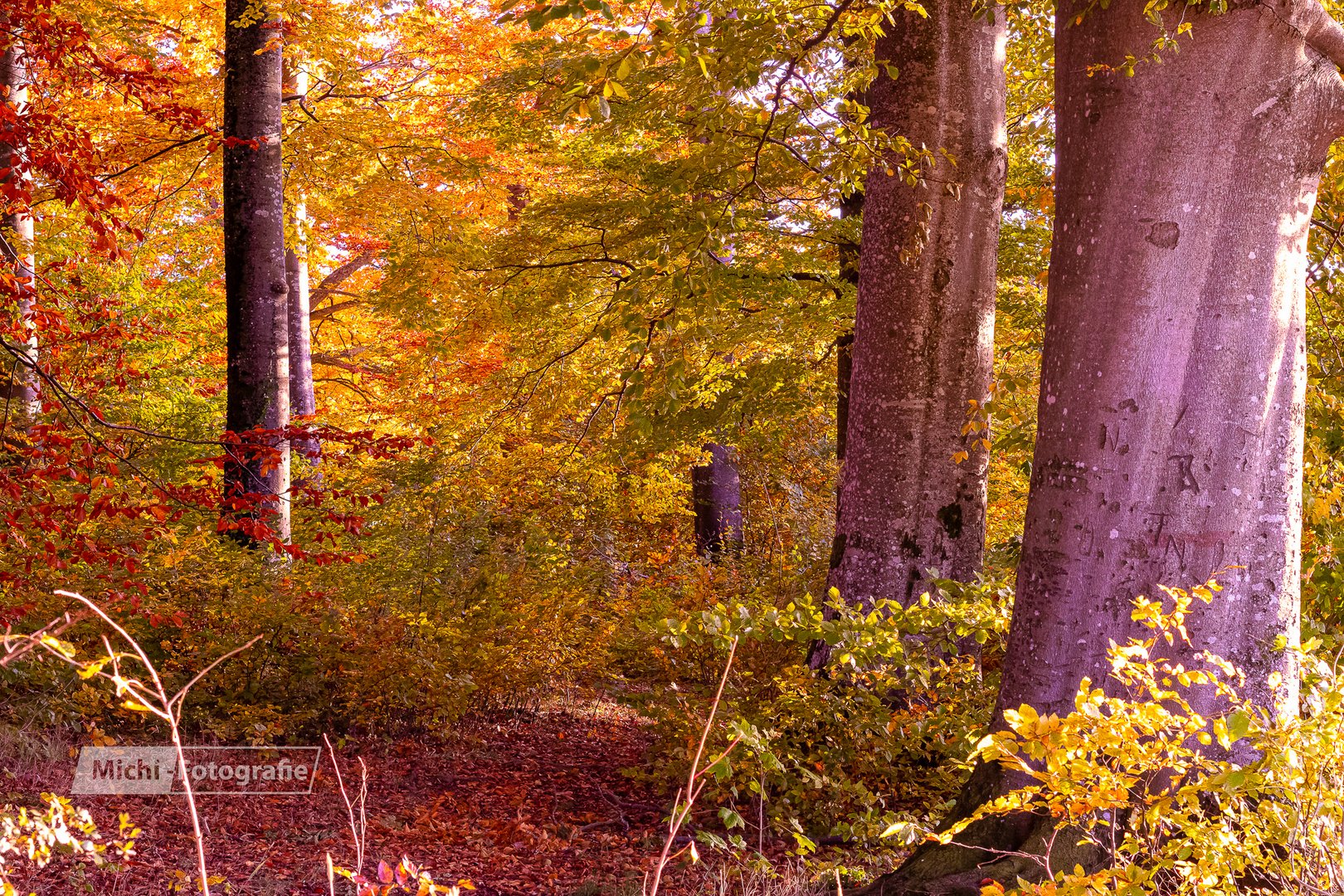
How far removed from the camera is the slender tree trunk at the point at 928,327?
5.41m

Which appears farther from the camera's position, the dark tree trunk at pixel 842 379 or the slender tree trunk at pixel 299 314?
the slender tree trunk at pixel 299 314

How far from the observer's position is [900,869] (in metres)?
3.58

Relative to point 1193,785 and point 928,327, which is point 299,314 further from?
point 1193,785

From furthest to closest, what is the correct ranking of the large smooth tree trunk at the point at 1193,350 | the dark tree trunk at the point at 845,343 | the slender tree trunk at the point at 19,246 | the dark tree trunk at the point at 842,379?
1. the dark tree trunk at the point at 842,379
2. the dark tree trunk at the point at 845,343
3. the slender tree trunk at the point at 19,246
4. the large smooth tree trunk at the point at 1193,350

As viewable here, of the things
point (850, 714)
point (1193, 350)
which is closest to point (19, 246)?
point (850, 714)

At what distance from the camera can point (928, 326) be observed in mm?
5426

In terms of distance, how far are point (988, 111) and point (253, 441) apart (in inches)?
167

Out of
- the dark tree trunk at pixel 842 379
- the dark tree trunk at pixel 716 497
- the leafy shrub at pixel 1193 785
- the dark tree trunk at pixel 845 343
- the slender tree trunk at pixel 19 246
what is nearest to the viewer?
the leafy shrub at pixel 1193 785

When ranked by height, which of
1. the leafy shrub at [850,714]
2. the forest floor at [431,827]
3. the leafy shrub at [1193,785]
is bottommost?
the forest floor at [431,827]

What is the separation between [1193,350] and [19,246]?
31.9 feet

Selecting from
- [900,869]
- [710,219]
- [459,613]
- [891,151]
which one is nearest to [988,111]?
[891,151]

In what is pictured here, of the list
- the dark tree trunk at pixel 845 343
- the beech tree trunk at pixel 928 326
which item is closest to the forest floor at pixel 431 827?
the beech tree trunk at pixel 928 326

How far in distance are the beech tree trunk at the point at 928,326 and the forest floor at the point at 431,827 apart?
1.87m

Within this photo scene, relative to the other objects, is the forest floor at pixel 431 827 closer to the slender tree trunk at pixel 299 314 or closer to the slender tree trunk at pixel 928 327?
the slender tree trunk at pixel 928 327
